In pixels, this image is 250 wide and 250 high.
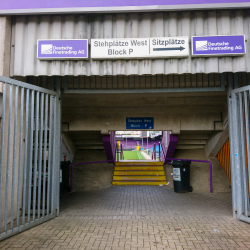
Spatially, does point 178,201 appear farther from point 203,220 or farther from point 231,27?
point 231,27

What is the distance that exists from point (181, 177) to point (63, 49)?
572 centimetres

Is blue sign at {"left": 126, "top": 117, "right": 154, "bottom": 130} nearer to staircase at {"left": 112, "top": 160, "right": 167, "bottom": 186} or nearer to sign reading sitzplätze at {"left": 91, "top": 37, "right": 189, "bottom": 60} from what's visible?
staircase at {"left": 112, "top": 160, "right": 167, "bottom": 186}

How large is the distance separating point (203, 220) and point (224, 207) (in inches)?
55.3

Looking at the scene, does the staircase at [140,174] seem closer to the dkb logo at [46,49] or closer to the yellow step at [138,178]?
the yellow step at [138,178]

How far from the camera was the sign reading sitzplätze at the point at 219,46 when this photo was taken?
4.66 metres

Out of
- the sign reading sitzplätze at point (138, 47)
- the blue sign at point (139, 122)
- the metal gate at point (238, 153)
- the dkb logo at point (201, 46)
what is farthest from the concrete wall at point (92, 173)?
the dkb logo at point (201, 46)

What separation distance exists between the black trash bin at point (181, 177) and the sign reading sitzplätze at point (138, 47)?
14.5 ft

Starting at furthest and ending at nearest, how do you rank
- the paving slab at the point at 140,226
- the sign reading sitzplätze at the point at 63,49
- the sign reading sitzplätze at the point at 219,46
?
the sign reading sitzplätze at the point at 63,49 → the sign reading sitzplätze at the point at 219,46 → the paving slab at the point at 140,226

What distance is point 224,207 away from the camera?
5871 mm

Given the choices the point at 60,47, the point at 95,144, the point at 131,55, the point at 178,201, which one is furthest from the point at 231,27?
the point at 95,144

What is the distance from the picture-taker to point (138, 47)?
4.78m

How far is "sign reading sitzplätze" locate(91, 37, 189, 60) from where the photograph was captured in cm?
473

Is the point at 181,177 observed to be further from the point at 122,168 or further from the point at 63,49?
the point at 63,49

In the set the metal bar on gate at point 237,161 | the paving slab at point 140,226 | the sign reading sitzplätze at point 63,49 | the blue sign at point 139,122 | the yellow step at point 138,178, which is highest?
the sign reading sitzplätze at point 63,49
